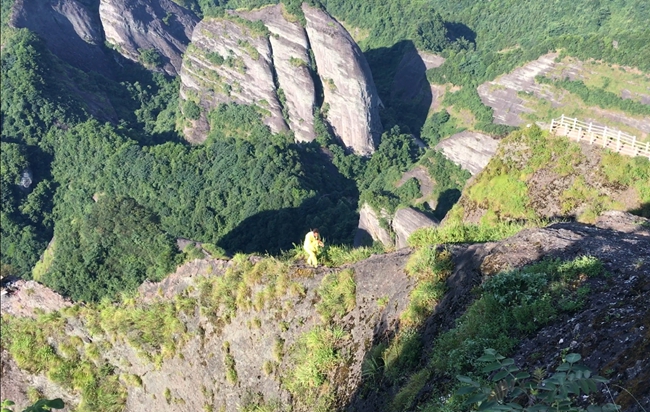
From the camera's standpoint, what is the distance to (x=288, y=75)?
75.5 meters

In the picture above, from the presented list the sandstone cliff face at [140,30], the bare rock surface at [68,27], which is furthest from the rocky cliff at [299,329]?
the sandstone cliff face at [140,30]

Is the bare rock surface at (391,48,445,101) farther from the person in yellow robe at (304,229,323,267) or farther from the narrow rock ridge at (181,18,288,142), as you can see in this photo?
the person in yellow robe at (304,229,323,267)

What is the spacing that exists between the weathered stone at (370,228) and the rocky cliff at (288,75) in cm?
2579

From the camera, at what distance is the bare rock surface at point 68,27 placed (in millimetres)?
89562

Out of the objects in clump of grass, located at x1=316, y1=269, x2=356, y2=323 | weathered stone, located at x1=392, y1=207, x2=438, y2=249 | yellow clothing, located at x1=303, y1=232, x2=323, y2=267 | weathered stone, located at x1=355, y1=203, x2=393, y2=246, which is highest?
yellow clothing, located at x1=303, y1=232, x2=323, y2=267

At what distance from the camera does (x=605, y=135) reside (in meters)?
21.7

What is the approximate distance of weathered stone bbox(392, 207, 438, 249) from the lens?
39062mm

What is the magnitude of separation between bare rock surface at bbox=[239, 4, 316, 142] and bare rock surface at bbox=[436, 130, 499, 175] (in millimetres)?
20621

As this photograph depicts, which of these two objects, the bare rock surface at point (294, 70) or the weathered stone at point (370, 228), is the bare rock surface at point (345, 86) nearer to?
the bare rock surface at point (294, 70)

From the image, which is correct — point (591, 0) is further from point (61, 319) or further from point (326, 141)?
point (61, 319)

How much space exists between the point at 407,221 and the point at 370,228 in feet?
25.0

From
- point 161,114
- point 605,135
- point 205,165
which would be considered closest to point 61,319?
point 605,135

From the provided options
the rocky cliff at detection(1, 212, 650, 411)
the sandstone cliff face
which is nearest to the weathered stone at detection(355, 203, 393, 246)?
the rocky cliff at detection(1, 212, 650, 411)

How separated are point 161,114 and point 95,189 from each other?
2207 centimetres
